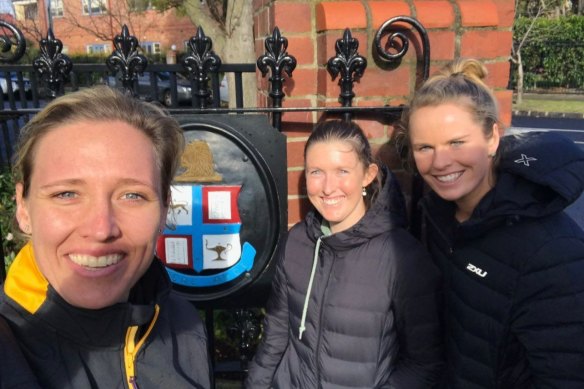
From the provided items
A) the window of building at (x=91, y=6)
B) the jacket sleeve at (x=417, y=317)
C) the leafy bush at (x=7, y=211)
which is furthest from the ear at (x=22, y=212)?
the window of building at (x=91, y=6)

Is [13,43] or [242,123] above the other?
[13,43]

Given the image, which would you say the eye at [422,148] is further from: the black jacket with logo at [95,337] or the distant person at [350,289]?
the black jacket with logo at [95,337]

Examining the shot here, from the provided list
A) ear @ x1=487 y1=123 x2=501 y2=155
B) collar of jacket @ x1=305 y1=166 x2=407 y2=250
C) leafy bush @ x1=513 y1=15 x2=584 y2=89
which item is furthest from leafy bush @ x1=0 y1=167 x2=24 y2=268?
leafy bush @ x1=513 y1=15 x2=584 y2=89

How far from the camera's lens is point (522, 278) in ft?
4.68

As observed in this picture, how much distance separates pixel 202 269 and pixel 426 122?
1093 millimetres

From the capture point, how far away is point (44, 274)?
42.7 inches

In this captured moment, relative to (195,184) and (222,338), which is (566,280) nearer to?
(195,184)

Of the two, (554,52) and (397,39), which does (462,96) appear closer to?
(397,39)

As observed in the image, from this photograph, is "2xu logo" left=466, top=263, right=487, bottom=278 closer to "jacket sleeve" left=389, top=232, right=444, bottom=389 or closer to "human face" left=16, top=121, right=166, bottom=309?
"jacket sleeve" left=389, top=232, right=444, bottom=389

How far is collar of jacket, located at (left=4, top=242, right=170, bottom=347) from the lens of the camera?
1.05m

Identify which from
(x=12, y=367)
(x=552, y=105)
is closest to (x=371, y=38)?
(x=12, y=367)

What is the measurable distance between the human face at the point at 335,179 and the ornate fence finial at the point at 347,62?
232 millimetres

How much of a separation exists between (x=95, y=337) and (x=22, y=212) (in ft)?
1.15

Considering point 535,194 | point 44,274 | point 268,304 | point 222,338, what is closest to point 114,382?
point 44,274
